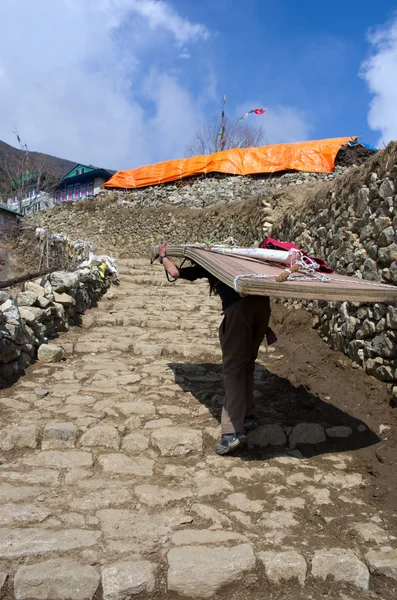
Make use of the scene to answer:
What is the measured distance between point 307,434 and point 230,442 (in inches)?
28.0

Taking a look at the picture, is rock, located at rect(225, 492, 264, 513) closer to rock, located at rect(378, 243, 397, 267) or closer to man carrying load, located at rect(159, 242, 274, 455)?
man carrying load, located at rect(159, 242, 274, 455)

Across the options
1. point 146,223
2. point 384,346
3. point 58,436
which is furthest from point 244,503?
point 146,223

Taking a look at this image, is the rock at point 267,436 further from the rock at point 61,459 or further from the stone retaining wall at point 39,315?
the stone retaining wall at point 39,315

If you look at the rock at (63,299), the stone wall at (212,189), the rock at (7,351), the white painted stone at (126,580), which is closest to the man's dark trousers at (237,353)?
the white painted stone at (126,580)

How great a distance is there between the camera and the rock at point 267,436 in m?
3.61

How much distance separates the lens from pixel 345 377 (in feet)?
14.5

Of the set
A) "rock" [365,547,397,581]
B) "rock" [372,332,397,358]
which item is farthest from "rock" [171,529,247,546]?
A: "rock" [372,332,397,358]

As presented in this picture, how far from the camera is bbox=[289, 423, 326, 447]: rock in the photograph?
3613 millimetres

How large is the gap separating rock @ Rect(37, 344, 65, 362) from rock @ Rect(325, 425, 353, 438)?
3083mm

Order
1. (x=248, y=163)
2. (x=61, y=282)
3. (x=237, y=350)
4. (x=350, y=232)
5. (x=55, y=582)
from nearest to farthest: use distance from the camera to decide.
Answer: (x=55, y=582), (x=237, y=350), (x=350, y=232), (x=61, y=282), (x=248, y=163)

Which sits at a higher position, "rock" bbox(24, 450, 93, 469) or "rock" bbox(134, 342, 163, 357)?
"rock" bbox(134, 342, 163, 357)

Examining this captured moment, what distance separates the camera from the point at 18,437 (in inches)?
134

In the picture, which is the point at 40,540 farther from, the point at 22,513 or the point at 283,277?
the point at 283,277

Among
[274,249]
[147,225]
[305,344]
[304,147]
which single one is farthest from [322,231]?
[147,225]
